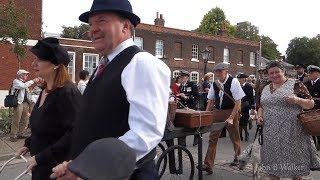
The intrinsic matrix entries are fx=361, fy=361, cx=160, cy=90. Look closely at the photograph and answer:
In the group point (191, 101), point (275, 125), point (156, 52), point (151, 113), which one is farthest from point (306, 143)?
point (156, 52)

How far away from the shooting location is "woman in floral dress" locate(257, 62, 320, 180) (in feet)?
14.6

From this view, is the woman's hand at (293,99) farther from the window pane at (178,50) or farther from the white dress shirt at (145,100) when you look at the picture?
the window pane at (178,50)

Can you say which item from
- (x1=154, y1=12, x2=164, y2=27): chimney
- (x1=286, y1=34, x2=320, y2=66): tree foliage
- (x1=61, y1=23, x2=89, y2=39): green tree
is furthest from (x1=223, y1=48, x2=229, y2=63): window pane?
(x1=286, y1=34, x2=320, y2=66): tree foliage

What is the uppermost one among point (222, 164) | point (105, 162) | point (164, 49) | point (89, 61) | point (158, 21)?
point (158, 21)

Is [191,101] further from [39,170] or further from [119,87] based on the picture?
[119,87]

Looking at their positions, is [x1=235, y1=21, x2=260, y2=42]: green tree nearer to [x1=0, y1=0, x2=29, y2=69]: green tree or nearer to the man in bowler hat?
[x1=0, y1=0, x2=29, y2=69]: green tree

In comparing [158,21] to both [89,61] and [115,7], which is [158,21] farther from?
[115,7]

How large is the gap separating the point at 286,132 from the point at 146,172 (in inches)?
117

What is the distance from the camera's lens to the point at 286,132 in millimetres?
4453

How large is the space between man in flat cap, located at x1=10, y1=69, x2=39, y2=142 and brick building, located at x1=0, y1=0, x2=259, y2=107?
464 inches

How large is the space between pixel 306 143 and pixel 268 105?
66cm

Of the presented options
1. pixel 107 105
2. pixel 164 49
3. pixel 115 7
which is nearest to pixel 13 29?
pixel 115 7

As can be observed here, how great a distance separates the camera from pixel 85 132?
192cm

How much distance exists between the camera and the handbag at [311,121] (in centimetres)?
428
